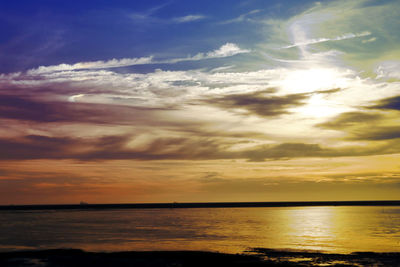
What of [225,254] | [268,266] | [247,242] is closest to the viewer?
[268,266]

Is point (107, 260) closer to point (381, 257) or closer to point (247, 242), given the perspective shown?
point (247, 242)

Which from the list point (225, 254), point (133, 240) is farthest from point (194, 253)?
point (133, 240)

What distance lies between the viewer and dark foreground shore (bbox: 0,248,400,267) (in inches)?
1683

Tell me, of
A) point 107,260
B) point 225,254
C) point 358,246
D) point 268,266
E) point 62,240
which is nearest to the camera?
point 268,266

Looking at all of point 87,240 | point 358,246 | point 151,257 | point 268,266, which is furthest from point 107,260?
point 358,246

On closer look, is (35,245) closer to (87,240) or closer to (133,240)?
(87,240)

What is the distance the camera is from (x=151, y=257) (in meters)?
47.2

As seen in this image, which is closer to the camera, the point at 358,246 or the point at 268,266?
the point at 268,266

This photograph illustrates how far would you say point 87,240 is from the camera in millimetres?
66625

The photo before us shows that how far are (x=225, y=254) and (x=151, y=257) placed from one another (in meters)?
8.78

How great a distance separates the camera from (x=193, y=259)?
45531 mm

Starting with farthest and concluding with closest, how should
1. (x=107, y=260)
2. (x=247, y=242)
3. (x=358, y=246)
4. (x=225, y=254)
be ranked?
1. (x=247, y=242)
2. (x=358, y=246)
3. (x=225, y=254)
4. (x=107, y=260)

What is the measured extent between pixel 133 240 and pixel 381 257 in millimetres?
38090

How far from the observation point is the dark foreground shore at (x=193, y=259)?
140ft
